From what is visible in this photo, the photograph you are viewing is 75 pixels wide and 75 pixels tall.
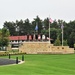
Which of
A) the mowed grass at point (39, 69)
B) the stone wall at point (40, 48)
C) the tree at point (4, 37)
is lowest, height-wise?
the mowed grass at point (39, 69)

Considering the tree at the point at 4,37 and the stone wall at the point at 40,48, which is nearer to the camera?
the stone wall at the point at 40,48

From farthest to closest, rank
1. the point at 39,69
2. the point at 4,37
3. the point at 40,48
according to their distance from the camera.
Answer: the point at 4,37 → the point at 40,48 → the point at 39,69

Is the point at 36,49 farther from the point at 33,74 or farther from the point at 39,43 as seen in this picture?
the point at 33,74

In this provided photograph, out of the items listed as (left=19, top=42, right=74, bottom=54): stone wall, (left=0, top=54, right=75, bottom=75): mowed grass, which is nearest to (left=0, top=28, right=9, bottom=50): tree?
(left=19, top=42, right=74, bottom=54): stone wall

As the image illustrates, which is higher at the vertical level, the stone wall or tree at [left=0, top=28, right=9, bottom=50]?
tree at [left=0, top=28, right=9, bottom=50]


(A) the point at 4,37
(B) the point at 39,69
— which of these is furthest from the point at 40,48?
(B) the point at 39,69

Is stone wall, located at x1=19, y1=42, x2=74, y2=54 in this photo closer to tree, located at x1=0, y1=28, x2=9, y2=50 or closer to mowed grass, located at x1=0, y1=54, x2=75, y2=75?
tree, located at x1=0, y1=28, x2=9, y2=50

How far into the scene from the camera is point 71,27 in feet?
377

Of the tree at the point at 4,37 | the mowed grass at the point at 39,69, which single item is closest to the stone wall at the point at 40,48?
the tree at the point at 4,37

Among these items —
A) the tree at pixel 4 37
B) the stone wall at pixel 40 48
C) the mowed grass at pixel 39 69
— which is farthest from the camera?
the tree at pixel 4 37

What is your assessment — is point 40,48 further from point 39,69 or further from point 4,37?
point 39,69

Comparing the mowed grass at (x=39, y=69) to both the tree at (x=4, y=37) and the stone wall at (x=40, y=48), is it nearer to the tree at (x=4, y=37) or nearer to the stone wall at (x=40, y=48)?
the stone wall at (x=40, y=48)

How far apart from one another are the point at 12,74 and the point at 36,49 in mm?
45866

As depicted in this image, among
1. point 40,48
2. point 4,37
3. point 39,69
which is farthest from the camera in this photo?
point 4,37
